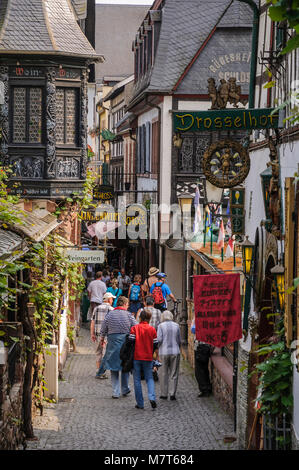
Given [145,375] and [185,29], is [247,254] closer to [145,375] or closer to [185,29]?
[145,375]

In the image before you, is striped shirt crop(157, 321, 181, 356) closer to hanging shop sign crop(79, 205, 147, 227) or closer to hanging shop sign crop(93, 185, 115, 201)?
hanging shop sign crop(79, 205, 147, 227)

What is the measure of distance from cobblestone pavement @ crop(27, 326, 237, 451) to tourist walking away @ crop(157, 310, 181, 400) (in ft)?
0.89

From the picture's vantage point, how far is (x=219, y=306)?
12.5 m

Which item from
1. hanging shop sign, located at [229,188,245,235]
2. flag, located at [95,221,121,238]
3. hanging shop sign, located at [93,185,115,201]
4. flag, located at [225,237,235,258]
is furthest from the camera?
flag, located at [95,221,121,238]

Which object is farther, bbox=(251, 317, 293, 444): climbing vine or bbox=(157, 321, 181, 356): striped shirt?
bbox=(157, 321, 181, 356): striped shirt

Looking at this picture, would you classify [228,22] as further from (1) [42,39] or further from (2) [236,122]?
(2) [236,122]

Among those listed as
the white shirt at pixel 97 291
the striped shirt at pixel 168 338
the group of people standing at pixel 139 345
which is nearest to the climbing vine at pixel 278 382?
the group of people standing at pixel 139 345

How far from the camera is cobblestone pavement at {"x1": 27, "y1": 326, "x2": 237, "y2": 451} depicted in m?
13.2

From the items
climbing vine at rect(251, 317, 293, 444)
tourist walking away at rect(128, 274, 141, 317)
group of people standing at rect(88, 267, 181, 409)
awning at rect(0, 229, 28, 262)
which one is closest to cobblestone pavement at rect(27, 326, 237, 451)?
group of people standing at rect(88, 267, 181, 409)

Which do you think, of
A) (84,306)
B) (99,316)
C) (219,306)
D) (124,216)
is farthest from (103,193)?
(219,306)

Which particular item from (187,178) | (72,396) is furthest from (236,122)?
(187,178)

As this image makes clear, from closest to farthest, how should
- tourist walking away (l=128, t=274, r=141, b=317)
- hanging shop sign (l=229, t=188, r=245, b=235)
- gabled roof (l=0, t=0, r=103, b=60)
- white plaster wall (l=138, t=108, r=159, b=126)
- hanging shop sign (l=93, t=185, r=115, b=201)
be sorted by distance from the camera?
hanging shop sign (l=229, t=188, r=245, b=235)
gabled roof (l=0, t=0, r=103, b=60)
tourist walking away (l=128, t=274, r=141, b=317)
white plaster wall (l=138, t=108, r=159, b=126)
hanging shop sign (l=93, t=185, r=115, b=201)

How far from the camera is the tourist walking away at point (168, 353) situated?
16.5 meters

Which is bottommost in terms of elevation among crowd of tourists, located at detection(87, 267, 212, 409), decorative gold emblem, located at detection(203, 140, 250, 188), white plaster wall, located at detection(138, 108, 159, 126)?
crowd of tourists, located at detection(87, 267, 212, 409)
